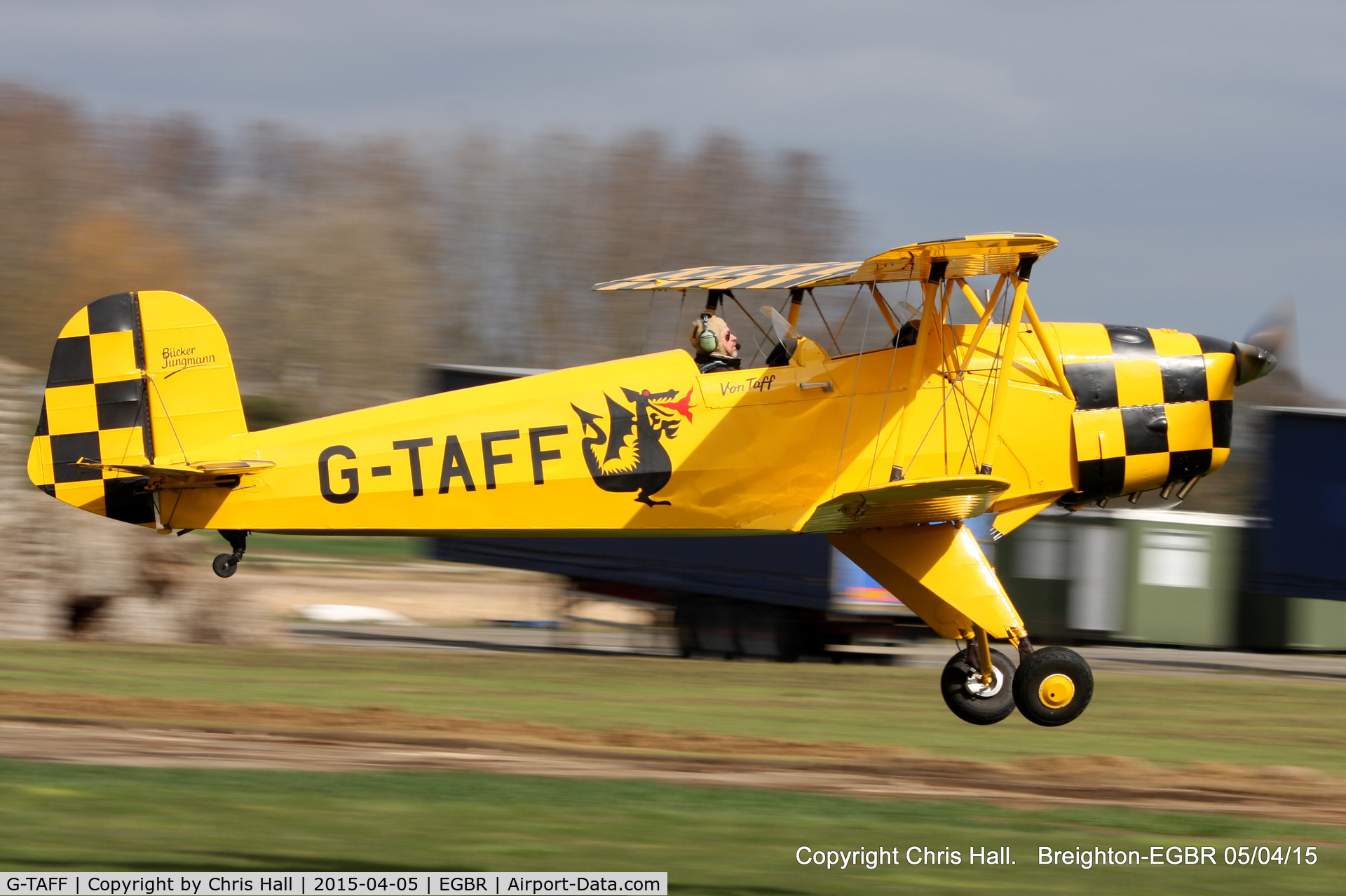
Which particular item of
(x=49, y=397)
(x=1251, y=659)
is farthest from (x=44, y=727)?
(x=1251, y=659)

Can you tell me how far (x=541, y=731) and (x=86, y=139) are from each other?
47656 millimetres

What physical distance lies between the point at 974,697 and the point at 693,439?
10.5 ft

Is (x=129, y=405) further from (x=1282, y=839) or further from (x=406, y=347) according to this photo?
(x=406, y=347)

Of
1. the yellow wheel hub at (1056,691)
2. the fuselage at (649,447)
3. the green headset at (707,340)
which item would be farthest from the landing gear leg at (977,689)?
the green headset at (707,340)

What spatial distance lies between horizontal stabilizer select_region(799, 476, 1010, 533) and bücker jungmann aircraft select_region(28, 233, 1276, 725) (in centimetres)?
4

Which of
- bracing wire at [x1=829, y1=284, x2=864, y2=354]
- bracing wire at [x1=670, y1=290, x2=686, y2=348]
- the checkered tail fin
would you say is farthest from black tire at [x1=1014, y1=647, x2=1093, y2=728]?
the checkered tail fin

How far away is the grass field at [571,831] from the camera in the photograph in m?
6.79

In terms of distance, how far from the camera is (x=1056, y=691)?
1087 centimetres

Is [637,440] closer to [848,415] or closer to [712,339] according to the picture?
[712,339]

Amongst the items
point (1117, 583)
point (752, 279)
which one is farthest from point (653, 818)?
point (1117, 583)

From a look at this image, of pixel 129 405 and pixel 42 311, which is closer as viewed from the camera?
pixel 129 405

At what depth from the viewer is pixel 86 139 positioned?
5219 centimetres

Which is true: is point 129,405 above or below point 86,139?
below

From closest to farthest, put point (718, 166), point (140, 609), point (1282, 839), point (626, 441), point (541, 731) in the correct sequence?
point (1282, 839)
point (626, 441)
point (541, 731)
point (140, 609)
point (718, 166)
